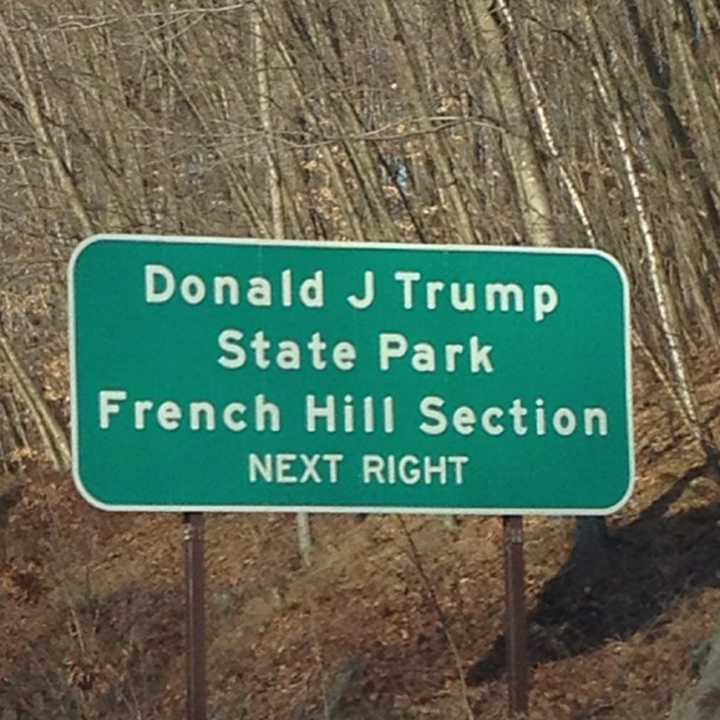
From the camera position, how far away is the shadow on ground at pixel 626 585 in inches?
598

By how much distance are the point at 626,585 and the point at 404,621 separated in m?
2.60

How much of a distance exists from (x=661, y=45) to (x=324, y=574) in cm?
665

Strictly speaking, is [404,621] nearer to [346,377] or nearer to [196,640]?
[346,377]

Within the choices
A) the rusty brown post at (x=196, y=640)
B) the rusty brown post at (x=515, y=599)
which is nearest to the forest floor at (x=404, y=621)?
the rusty brown post at (x=515, y=599)

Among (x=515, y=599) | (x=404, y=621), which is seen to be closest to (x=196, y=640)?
(x=515, y=599)

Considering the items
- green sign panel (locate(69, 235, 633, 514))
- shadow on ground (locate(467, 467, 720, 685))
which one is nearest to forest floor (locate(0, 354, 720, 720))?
shadow on ground (locate(467, 467, 720, 685))

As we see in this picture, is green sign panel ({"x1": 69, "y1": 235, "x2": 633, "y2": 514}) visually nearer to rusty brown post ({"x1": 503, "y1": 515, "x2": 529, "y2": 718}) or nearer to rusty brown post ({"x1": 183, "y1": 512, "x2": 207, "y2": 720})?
Result: rusty brown post ({"x1": 503, "y1": 515, "x2": 529, "y2": 718})

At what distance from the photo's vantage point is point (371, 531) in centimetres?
2275

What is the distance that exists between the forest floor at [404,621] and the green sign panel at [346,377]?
1333mm

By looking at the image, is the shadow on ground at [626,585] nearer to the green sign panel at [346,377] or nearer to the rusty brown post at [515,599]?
the rusty brown post at [515,599]

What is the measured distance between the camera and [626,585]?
16047 millimetres

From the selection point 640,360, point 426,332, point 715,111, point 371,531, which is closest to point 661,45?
point 715,111

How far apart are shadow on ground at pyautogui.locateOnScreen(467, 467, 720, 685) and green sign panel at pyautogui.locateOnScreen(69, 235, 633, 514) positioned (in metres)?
5.35

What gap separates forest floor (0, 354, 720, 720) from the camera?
1420 cm
